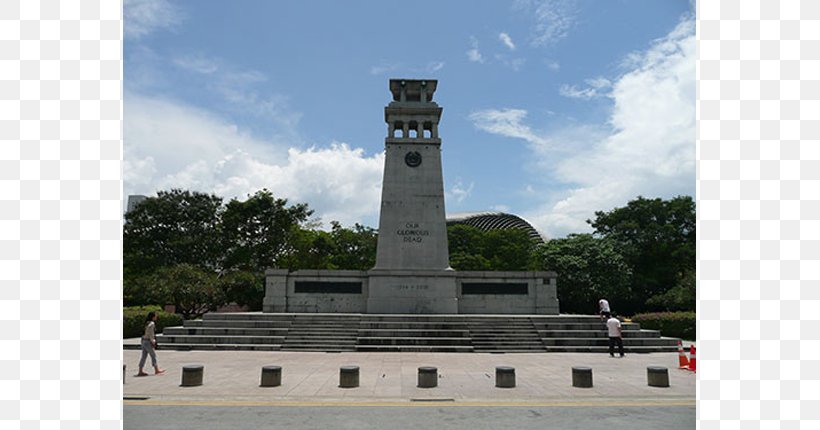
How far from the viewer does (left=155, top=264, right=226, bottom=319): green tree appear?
32438 millimetres

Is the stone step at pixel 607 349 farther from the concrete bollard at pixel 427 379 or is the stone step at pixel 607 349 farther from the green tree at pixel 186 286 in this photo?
the green tree at pixel 186 286

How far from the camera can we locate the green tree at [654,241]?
43.1 meters

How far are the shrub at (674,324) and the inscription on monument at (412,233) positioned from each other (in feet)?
44.2

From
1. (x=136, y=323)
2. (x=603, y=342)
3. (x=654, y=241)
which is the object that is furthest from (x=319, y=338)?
(x=654, y=241)

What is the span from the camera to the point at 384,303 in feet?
82.4

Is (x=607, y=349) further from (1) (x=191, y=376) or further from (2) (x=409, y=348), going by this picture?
(1) (x=191, y=376)

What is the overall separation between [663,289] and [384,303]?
29.3 metres

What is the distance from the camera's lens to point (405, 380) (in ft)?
41.1

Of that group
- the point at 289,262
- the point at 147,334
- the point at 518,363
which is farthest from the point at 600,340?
the point at 289,262

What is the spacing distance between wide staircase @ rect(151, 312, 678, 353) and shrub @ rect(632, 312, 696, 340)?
7117 millimetres

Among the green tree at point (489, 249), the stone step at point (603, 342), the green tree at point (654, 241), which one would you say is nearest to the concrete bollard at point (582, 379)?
the stone step at point (603, 342)

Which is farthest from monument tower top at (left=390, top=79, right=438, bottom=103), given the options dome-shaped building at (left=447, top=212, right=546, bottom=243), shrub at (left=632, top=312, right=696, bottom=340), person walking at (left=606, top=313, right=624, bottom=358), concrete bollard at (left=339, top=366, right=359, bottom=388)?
dome-shaped building at (left=447, top=212, right=546, bottom=243)

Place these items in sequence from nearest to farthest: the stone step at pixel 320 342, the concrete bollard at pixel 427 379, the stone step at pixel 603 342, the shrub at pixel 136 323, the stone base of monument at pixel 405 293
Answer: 1. the concrete bollard at pixel 427 379
2. the stone step at pixel 603 342
3. the stone step at pixel 320 342
4. the shrub at pixel 136 323
5. the stone base of monument at pixel 405 293

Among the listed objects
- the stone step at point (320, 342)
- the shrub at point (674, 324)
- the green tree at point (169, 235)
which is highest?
the green tree at point (169, 235)
